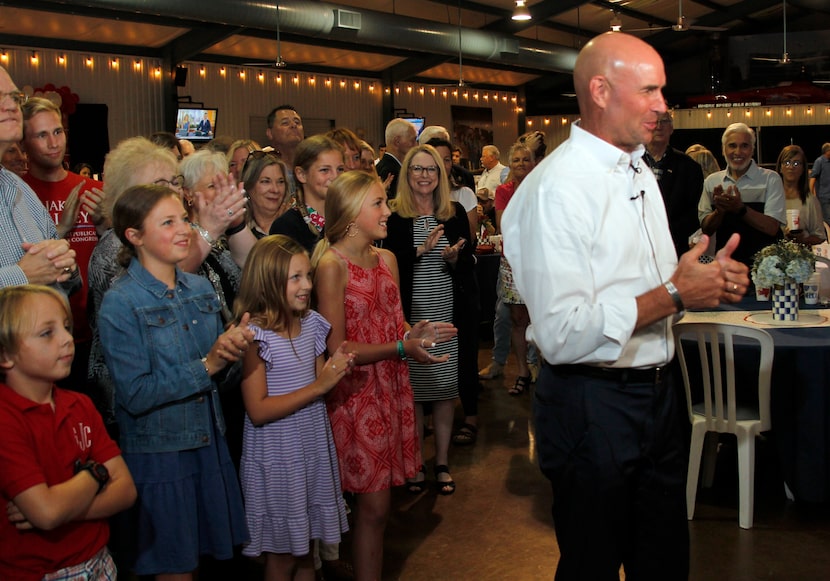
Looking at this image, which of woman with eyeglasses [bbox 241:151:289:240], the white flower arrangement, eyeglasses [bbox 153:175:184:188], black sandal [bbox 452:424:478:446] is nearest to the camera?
eyeglasses [bbox 153:175:184:188]

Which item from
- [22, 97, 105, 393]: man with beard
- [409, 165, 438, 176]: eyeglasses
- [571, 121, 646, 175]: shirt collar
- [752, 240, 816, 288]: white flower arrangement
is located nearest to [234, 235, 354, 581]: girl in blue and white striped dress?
[22, 97, 105, 393]: man with beard

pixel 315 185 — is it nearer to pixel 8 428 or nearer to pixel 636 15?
pixel 8 428

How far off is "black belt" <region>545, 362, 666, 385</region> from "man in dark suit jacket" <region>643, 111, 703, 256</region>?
2644 millimetres

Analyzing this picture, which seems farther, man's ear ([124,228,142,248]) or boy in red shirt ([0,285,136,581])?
man's ear ([124,228,142,248])

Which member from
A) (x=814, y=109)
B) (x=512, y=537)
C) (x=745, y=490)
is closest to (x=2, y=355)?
(x=512, y=537)

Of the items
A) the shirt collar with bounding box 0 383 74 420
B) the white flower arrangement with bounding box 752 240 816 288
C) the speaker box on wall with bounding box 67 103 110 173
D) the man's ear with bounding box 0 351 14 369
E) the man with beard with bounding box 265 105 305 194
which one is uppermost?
the speaker box on wall with bounding box 67 103 110 173

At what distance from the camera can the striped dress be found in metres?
2.78

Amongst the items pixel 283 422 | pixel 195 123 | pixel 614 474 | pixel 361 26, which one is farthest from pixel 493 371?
pixel 195 123

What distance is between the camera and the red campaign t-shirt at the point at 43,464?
6.69 ft

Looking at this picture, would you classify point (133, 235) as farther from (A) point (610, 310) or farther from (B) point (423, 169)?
(B) point (423, 169)

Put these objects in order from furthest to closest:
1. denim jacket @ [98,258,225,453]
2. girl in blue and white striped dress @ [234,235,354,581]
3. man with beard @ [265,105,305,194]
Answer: man with beard @ [265,105,305,194] < girl in blue and white striped dress @ [234,235,354,581] < denim jacket @ [98,258,225,453]

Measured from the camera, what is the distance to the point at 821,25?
19.8 metres

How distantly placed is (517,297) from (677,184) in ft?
5.80

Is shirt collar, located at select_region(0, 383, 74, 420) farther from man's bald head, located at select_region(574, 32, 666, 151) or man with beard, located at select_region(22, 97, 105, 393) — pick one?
man's bald head, located at select_region(574, 32, 666, 151)
